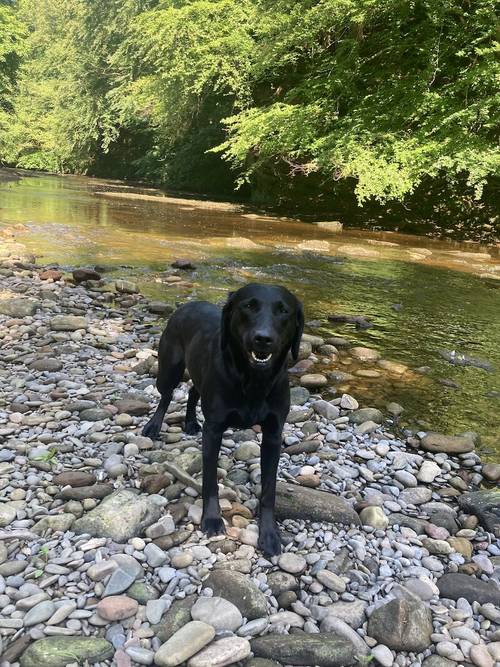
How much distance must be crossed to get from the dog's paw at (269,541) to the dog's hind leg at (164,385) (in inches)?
53.4

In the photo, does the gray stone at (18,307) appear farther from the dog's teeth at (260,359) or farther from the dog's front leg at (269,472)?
the dog's teeth at (260,359)

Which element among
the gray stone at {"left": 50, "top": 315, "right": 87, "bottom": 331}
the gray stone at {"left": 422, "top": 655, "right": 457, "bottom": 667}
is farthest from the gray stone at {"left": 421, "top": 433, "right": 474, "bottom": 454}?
the gray stone at {"left": 50, "top": 315, "right": 87, "bottom": 331}

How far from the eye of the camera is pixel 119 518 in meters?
2.95

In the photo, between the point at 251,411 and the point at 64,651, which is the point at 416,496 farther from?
the point at 64,651

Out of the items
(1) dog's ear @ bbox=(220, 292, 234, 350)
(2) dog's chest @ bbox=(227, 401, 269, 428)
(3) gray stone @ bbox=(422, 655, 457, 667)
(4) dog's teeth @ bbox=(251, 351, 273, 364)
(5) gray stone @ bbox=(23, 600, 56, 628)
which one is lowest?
(3) gray stone @ bbox=(422, 655, 457, 667)

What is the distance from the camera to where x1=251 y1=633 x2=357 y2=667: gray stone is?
222 centimetres

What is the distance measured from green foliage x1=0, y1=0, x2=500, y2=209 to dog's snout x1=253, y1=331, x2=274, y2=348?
14771 millimetres

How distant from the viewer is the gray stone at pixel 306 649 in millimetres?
2217

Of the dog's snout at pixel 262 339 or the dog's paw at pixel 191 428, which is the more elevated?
the dog's snout at pixel 262 339

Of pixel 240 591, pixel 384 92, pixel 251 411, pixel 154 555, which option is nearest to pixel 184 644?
pixel 240 591

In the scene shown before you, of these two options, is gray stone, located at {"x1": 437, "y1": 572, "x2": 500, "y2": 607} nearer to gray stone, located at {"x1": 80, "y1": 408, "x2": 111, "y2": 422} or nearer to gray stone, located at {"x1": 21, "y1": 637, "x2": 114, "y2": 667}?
gray stone, located at {"x1": 21, "y1": 637, "x2": 114, "y2": 667}

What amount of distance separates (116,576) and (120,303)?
5938 mm

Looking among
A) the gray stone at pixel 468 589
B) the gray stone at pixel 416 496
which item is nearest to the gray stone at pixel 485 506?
the gray stone at pixel 416 496

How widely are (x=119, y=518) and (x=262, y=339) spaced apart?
1.23 meters
